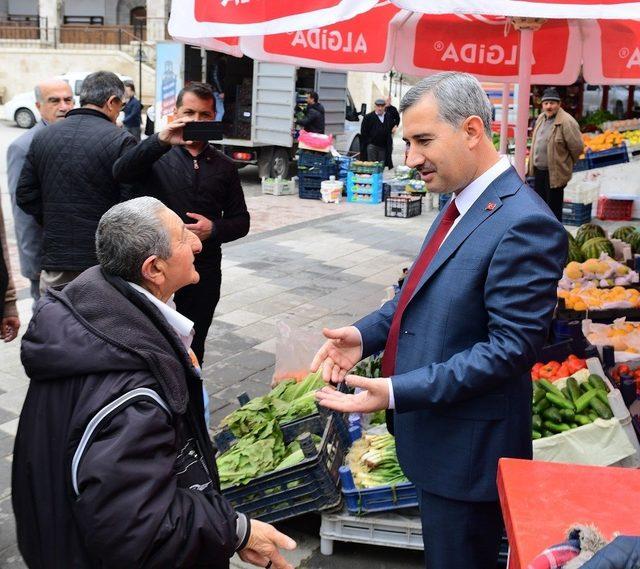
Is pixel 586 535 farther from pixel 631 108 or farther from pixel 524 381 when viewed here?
pixel 631 108

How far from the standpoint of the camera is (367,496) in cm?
331

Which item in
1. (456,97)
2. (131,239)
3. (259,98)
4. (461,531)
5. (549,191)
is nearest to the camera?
(131,239)

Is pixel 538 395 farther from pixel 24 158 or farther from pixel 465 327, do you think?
pixel 24 158

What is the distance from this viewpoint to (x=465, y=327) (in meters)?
2.07

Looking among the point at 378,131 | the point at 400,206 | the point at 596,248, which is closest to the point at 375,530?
the point at 596,248

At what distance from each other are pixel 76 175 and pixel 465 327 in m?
2.73

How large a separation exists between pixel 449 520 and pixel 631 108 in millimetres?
15151

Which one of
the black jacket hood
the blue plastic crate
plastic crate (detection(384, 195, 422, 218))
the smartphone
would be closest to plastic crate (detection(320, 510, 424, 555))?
the blue plastic crate

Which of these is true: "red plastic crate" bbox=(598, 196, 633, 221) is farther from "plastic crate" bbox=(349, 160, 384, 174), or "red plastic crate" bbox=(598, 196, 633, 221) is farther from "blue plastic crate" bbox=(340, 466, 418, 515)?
"blue plastic crate" bbox=(340, 466, 418, 515)

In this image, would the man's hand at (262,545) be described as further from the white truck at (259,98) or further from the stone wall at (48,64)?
the stone wall at (48,64)

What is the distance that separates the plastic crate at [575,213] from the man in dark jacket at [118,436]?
1078 cm

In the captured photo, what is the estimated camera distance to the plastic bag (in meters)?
4.39

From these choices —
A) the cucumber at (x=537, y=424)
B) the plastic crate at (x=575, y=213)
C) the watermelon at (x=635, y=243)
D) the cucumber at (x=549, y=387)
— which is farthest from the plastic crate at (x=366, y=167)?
the cucumber at (x=537, y=424)

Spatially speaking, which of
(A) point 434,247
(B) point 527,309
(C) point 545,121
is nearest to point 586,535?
(B) point 527,309
